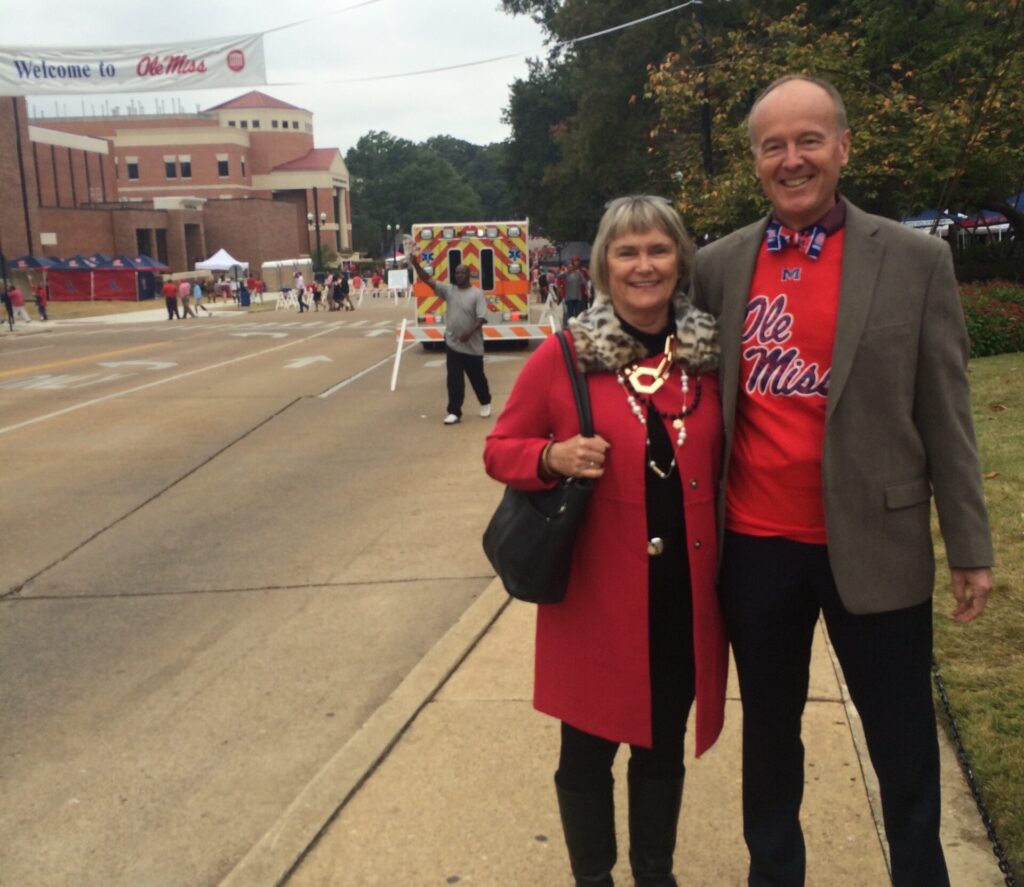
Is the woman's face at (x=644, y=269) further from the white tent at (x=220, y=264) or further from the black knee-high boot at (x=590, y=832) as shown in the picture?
the white tent at (x=220, y=264)

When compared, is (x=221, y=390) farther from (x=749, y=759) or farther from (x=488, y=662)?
(x=749, y=759)

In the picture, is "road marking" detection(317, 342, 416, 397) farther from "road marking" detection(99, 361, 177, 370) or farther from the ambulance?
"road marking" detection(99, 361, 177, 370)

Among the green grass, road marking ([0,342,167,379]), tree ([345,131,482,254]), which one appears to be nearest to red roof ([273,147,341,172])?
tree ([345,131,482,254])

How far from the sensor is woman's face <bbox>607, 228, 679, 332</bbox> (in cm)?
278

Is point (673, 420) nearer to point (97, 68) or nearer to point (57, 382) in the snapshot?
point (57, 382)

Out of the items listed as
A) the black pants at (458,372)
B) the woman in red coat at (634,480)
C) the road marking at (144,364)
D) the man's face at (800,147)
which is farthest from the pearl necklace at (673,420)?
the road marking at (144,364)

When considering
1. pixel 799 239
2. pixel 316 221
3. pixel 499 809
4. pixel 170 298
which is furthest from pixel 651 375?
pixel 316 221

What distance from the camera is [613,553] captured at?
2.80m

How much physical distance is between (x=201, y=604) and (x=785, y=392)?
15.3ft

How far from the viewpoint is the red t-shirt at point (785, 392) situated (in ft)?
8.48

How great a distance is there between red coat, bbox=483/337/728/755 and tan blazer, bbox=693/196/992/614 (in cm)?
33

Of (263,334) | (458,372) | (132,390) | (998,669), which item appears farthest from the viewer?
(263,334)

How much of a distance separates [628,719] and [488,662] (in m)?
2.22

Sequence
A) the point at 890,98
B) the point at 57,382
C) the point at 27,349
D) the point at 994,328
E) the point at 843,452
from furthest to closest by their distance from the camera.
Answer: the point at 27,349, the point at 57,382, the point at 890,98, the point at 994,328, the point at 843,452
